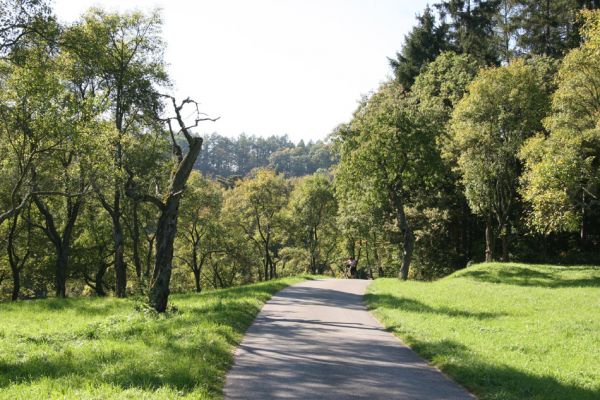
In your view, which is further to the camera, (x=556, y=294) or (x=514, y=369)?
(x=556, y=294)

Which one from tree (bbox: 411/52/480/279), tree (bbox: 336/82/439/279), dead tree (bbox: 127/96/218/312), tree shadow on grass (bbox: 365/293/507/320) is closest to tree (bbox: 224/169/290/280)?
tree (bbox: 411/52/480/279)

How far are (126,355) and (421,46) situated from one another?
55.3 m

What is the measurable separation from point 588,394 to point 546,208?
20.9 meters

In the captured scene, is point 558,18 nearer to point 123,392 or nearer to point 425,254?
point 425,254

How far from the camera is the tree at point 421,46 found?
185ft

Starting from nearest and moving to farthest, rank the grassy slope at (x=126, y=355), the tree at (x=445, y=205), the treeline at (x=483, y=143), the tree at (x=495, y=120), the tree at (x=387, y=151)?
1. the grassy slope at (x=126, y=355)
2. the treeline at (x=483, y=143)
3. the tree at (x=387, y=151)
4. the tree at (x=495, y=120)
5. the tree at (x=445, y=205)

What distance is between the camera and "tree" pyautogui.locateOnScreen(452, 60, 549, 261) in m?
34.1

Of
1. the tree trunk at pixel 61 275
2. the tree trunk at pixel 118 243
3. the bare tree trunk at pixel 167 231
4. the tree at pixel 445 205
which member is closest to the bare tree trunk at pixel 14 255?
the tree trunk at pixel 61 275

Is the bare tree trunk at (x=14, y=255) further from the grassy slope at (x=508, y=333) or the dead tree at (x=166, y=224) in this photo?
the grassy slope at (x=508, y=333)

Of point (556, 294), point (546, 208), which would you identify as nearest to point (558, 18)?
point (546, 208)

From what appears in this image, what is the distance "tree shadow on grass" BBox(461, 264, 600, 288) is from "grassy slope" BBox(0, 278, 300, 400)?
19362 mm

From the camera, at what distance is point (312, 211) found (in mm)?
60625

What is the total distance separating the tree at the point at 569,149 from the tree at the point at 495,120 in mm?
5309

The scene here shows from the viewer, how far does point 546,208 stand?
26.6m
